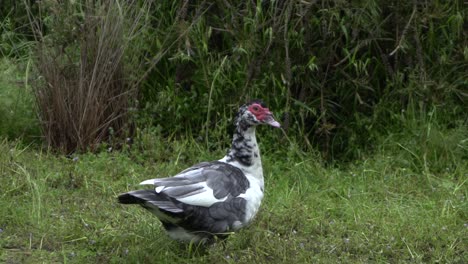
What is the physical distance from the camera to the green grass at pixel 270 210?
552cm

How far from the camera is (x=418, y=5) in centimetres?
764

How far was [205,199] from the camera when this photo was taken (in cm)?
520

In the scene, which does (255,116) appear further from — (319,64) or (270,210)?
(319,64)

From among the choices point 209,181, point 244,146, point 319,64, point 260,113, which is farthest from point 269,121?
point 319,64

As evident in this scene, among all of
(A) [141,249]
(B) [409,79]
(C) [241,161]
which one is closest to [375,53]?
(B) [409,79]

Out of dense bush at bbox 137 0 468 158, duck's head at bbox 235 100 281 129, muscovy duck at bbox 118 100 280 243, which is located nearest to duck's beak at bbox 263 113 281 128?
duck's head at bbox 235 100 281 129

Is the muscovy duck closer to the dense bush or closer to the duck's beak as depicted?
the duck's beak

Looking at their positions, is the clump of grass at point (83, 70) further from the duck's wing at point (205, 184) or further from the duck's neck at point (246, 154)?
the duck's wing at point (205, 184)

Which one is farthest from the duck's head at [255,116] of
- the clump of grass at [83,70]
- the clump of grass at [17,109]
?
the clump of grass at [17,109]

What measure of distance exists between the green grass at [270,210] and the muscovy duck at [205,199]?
0.55 feet

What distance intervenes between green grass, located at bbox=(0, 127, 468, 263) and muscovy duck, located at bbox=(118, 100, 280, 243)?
0.55 feet

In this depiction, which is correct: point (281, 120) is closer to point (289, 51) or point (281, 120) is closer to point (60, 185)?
point (289, 51)

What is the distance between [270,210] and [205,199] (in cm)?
121

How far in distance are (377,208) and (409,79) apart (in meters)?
1.51
